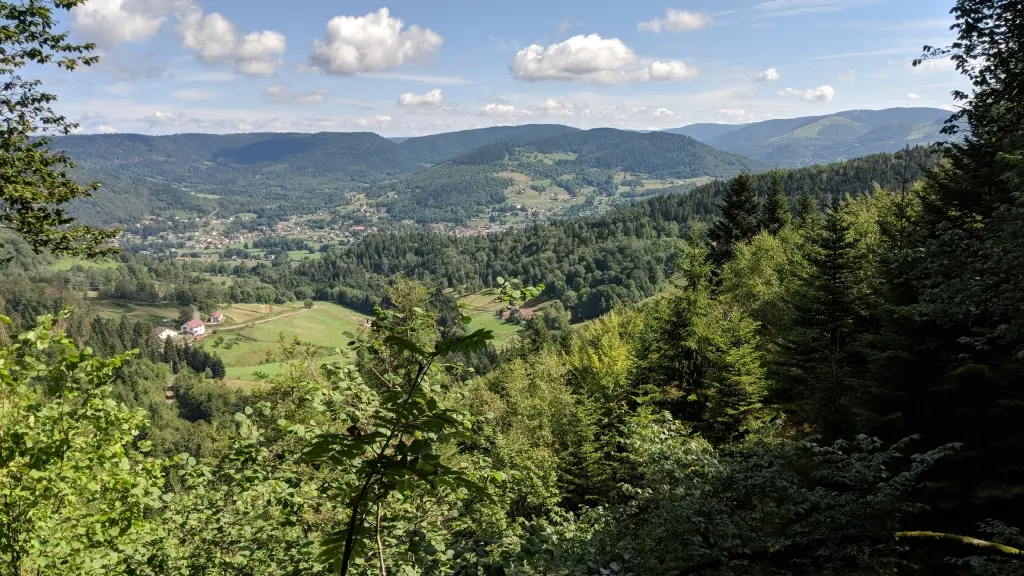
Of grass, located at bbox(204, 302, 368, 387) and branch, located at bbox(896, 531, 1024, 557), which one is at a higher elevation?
branch, located at bbox(896, 531, 1024, 557)

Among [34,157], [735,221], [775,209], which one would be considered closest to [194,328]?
[735,221]

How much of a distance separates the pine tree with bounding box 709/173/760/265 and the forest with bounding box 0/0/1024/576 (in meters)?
20.0

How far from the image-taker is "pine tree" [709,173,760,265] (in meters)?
Result: 41.6

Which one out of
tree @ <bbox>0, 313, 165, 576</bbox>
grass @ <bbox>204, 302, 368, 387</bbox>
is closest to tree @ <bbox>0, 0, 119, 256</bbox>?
tree @ <bbox>0, 313, 165, 576</bbox>

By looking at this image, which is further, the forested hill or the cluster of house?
the cluster of house

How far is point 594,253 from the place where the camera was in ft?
484

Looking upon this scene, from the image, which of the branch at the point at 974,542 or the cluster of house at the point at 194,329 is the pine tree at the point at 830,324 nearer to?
the branch at the point at 974,542

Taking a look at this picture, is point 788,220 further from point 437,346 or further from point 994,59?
point 437,346

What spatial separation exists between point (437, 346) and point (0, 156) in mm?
12019

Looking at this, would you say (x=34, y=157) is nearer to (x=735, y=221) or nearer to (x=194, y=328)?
(x=735, y=221)

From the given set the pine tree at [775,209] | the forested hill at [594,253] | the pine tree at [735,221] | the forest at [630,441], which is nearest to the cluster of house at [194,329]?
the forested hill at [594,253]

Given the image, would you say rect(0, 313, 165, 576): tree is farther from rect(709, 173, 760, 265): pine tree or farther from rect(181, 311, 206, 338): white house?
rect(181, 311, 206, 338): white house

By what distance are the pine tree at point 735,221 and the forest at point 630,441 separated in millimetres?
19996

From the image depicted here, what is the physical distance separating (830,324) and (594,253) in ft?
423
